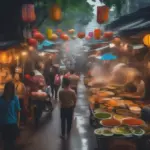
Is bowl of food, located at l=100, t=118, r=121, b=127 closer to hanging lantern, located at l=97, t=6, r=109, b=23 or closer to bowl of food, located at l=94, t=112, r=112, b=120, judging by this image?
bowl of food, located at l=94, t=112, r=112, b=120

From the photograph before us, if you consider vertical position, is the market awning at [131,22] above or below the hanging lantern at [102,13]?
below

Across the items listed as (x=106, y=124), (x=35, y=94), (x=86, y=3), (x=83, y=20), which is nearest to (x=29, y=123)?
(x=35, y=94)

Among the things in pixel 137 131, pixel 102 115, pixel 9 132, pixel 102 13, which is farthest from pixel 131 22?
pixel 9 132

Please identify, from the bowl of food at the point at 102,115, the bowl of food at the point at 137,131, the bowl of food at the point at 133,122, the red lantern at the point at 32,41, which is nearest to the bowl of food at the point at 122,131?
the bowl of food at the point at 137,131

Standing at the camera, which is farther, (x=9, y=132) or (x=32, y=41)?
(x=32, y=41)

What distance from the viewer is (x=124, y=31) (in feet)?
41.0

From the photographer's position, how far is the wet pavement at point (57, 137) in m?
10.5

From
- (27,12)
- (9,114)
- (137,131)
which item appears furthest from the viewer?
(27,12)

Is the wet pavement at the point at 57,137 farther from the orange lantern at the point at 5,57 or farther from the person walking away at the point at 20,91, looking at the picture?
the orange lantern at the point at 5,57

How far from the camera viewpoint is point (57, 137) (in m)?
11.7

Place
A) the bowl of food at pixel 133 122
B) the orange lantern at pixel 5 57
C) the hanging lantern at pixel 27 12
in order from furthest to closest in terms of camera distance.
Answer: the hanging lantern at pixel 27 12 → the orange lantern at pixel 5 57 → the bowl of food at pixel 133 122

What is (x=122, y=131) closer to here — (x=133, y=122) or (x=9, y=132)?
(x=133, y=122)

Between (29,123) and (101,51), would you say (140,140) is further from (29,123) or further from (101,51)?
(101,51)

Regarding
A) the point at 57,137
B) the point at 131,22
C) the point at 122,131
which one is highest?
the point at 131,22
